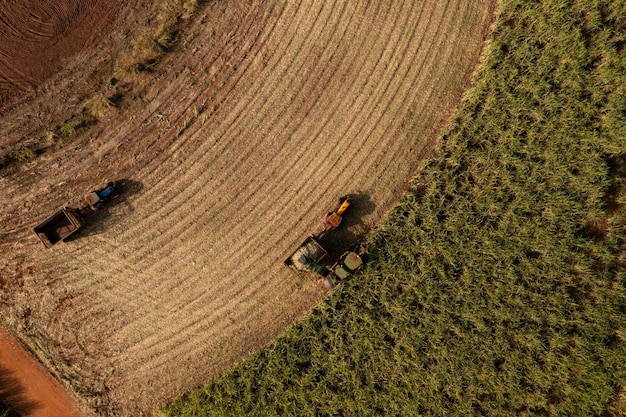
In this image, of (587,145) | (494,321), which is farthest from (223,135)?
(587,145)

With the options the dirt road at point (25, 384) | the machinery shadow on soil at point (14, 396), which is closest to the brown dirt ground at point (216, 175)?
the dirt road at point (25, 384)

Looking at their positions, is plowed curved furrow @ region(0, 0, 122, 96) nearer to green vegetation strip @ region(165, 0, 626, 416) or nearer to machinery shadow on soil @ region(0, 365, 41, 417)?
machinery shadow on soil @ region(0, 365, 41, 417)

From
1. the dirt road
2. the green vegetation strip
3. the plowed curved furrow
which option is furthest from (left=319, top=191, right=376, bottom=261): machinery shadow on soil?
the plowed curved furrow

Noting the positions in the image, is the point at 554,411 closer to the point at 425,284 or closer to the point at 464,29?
the point at 425,284

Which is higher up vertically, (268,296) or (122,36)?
(122,36)

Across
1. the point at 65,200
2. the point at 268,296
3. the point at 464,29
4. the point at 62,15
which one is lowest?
the point at 268,296

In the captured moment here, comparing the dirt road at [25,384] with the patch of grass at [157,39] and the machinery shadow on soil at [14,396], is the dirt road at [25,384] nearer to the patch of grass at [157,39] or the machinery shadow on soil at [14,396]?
the machinery shadow on soil at [14,396]
